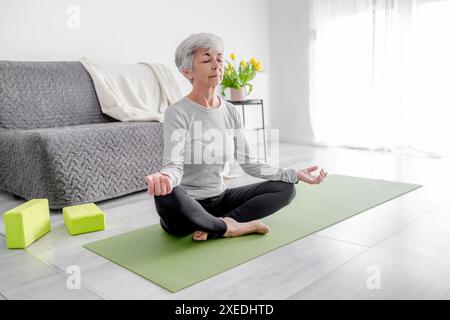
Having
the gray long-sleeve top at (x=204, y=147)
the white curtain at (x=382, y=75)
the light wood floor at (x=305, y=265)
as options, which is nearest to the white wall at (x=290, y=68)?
the white curtain at (x=382, y=75)

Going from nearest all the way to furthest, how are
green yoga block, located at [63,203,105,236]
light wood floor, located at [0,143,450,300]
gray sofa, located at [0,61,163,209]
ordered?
light wood floor, located at [0,143,450,300]
green yoga block, located at [63,203,105,236]
gray sofa, located at [0,61,163,209]

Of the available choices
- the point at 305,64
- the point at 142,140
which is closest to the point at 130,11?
the point at 142,140

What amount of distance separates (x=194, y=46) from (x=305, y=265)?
853 mm

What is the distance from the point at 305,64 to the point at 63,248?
338cm

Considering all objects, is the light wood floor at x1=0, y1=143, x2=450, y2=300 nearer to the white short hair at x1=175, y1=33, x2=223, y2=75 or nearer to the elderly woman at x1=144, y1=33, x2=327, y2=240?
the elderly woman at x1=144, y1=33, x2=327, y2=240

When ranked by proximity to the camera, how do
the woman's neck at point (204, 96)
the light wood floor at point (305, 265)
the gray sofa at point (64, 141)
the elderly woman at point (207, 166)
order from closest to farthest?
1. the light wood floor at point (305, 265)
2. the elderly woman at point (207, 166)
3. the woman's neck at point (204, 96)
4. the gray sofa at point (64, 141)

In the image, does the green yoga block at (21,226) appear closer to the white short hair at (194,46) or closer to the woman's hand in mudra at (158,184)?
the woman's hand in mudra at (158,184)

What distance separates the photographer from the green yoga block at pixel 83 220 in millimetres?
1787

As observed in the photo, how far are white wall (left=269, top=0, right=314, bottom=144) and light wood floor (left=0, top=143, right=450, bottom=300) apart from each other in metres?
2.48

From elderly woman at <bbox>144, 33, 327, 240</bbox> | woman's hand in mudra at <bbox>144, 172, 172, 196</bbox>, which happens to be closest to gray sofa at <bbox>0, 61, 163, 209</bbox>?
elderly woman at <bbox>144, 33, 327, 240</bbox>

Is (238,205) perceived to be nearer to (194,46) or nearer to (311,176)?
(311,176)

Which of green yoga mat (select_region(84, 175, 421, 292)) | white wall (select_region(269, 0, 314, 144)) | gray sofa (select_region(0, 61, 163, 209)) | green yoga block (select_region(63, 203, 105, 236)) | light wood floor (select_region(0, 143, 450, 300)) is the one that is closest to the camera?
light wood floor (select_region(0, 143, 450, 300))

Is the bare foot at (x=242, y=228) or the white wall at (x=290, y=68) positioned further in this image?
the white wall at (x=290, y=68)

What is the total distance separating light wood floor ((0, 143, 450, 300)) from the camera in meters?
1.23
